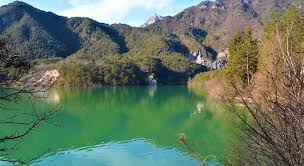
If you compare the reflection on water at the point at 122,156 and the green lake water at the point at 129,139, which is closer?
the reflection on water at the point at 122,156

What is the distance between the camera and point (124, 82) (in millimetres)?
159000

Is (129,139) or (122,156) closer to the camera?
(122,156)

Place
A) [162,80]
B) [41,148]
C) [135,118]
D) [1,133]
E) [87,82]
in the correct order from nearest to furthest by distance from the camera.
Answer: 1. [41,148]
2. [1,133]
3. [135,118]
4. [87,82]
5. [162,80]

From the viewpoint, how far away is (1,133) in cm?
3934

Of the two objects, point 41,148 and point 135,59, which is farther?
point 135,59

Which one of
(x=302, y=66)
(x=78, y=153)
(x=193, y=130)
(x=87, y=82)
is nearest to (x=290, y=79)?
(x=302, y=66)

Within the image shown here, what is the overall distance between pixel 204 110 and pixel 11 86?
51202 millimetres

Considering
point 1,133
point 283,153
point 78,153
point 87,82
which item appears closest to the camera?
point 283,153

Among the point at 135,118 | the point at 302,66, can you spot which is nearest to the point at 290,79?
the point at 302,66

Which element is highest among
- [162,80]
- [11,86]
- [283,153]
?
[11,86]

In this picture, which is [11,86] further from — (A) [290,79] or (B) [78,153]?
(B) [78,153]

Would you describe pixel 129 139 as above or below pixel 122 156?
below

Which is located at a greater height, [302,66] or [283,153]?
[302,66]

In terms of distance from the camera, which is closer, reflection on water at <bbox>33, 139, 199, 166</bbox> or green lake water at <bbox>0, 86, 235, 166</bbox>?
reflection on water at <bbox>33, 139, 199, 166</bbox>
